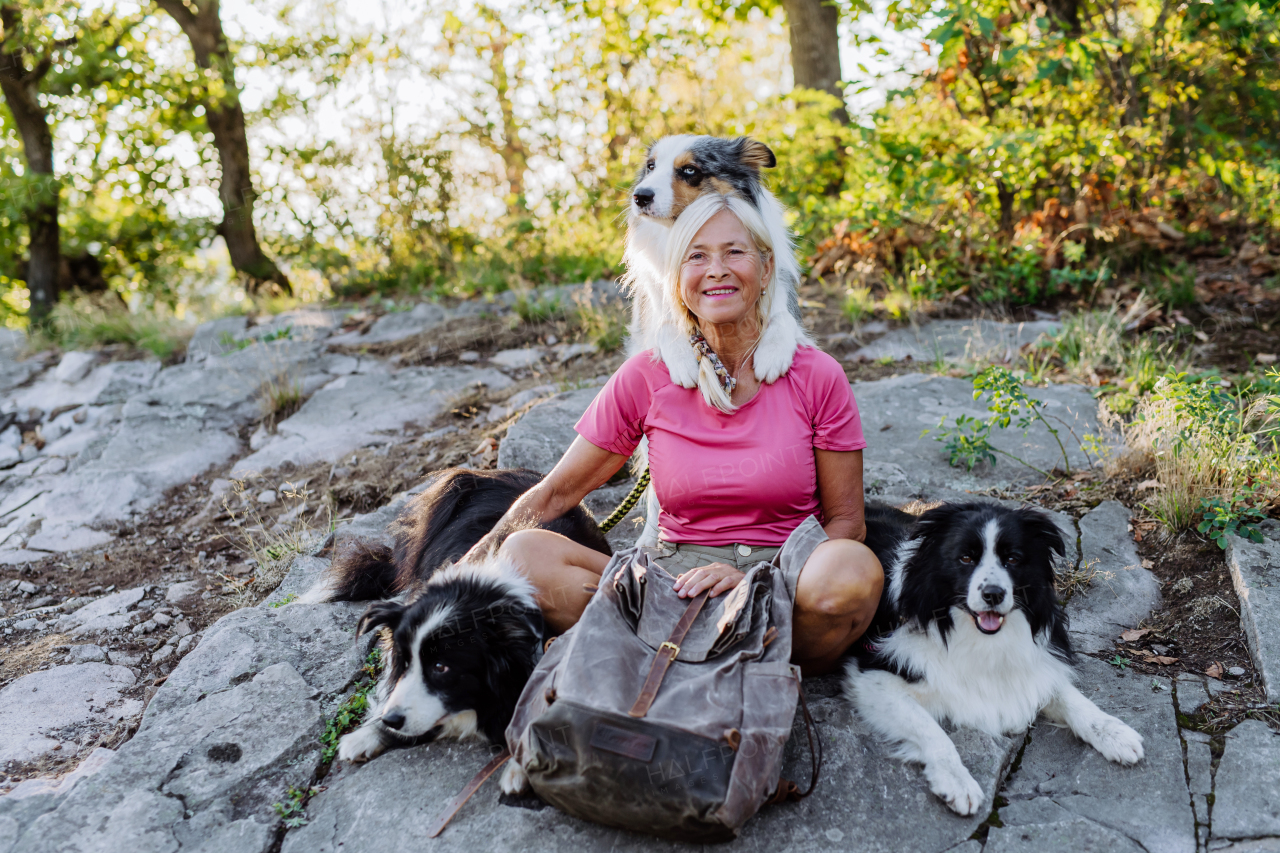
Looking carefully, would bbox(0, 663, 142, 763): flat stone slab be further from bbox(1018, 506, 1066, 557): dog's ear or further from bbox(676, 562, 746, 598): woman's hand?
bbox(1018, 506, 1066, 557): dog's ear

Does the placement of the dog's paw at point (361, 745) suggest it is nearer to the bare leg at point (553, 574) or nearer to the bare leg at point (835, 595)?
the bare leg at point (553, 574)

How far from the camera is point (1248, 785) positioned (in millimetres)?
2156

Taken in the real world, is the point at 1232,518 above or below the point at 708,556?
below

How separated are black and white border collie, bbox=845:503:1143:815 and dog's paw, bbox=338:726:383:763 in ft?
4.62

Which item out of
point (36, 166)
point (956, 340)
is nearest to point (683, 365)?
point (956, 340)

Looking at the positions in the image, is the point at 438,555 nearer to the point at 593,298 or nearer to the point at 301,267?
the point at 593,298

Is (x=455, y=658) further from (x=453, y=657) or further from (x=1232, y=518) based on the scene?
(x=1232, y=518)

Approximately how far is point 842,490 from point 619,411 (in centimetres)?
74

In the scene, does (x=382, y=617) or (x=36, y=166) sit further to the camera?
(x=36, y=166)

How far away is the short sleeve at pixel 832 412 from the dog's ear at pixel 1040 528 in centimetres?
50

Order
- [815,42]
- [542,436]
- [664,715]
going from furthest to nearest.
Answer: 1. [815,42]
2. [542,436]
3. [664,715]

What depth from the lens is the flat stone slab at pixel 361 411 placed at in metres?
5.41

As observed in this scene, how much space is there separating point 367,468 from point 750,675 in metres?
3.44

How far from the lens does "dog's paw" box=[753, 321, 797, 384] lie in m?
2.60
